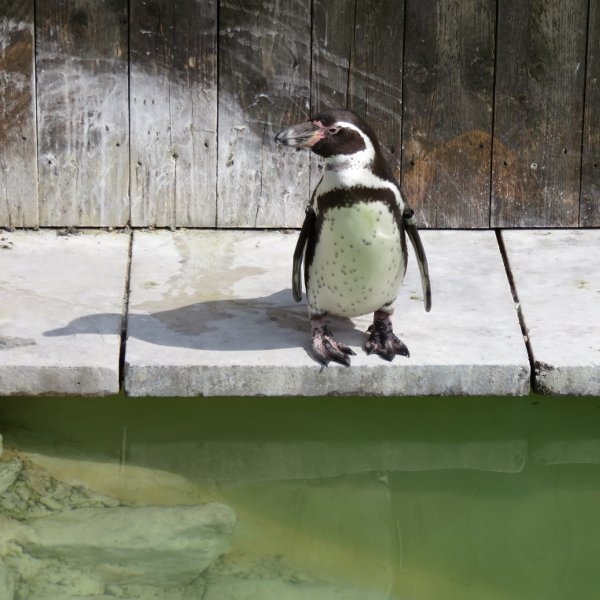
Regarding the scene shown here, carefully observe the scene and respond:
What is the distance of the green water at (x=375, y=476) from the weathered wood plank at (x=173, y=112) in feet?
4.40

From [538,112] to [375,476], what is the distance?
2.17 metres

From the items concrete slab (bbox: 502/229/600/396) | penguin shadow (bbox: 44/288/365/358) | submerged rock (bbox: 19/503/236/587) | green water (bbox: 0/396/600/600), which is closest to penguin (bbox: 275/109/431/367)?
penguin shadow (bbox: 44/288/365/358)

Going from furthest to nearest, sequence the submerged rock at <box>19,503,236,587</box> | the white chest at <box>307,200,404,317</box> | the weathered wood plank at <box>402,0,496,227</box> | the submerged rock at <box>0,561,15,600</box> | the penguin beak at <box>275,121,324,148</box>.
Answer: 1. the weathered wood plank at <box>402,0,496,227</box>
2. the white chest at <box>307,200,404,317</box>
3. the penguin beak at <box>275,121,324,148</box>
4. the submerged rock at <box>19,503,236,587</box>
5. the submerged rock at <box>0,561,15,600</box>

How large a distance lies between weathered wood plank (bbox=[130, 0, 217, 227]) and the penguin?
143 centimetres

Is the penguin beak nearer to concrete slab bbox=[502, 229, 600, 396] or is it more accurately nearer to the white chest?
the white chest

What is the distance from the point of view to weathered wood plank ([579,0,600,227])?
5.77 meters

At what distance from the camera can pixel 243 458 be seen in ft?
14.9

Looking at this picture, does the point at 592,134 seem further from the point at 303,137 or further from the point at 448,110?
the point at 303,137

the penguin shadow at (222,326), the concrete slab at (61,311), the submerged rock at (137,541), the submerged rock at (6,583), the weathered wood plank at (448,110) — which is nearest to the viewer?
the submerged rock at (6,583)

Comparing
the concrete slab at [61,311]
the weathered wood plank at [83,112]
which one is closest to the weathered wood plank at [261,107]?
the weathered wood plank at [83,112]

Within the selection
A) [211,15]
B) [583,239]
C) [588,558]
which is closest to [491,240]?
[583,239]

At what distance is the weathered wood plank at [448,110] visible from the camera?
226 inches

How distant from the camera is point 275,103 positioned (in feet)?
19.1

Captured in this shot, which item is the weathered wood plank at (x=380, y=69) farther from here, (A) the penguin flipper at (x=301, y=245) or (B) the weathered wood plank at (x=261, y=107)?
(A) the penguin flipper at (x=301, y=245)
